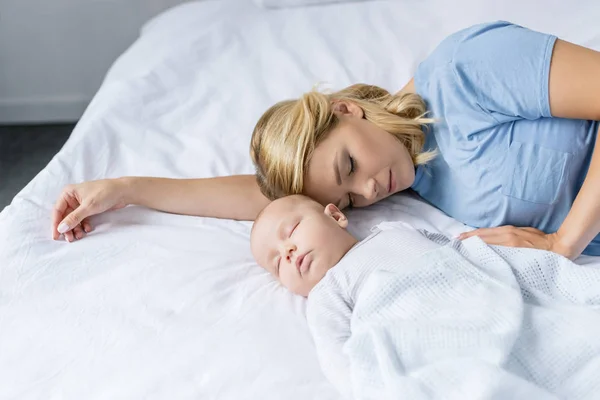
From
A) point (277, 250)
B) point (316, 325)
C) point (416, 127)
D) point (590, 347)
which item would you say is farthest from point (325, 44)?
point (590, 347)

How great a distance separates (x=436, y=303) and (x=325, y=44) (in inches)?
38.0

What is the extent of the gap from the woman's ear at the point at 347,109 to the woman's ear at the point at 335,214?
0.64ft

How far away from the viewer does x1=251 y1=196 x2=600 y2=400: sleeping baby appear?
0.78 m

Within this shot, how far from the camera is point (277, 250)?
1070 millimetres

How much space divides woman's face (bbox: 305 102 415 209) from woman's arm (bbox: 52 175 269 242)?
144 millimetres

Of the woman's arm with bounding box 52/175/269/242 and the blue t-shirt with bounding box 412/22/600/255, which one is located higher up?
the blue t-shirt with bounding box 412/22/600/255

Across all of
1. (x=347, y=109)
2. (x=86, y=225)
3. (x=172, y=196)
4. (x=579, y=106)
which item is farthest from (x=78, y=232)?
(x=579, y=106)

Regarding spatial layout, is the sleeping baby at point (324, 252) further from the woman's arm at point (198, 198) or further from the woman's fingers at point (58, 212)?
the woman's fingers at point (58, 212)

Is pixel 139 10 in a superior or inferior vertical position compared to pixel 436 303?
inferior

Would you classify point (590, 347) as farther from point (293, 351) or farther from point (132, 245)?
point (132, 245)

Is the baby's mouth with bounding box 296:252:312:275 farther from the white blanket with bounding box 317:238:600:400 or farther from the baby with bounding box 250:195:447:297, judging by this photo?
the white blanket with bounding box 317:238:600:400

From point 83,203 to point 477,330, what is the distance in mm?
744

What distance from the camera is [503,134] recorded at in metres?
1.16

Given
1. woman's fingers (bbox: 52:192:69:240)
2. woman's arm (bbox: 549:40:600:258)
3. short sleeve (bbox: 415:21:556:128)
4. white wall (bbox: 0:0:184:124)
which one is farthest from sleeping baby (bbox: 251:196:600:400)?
white wall (bbox: 0:0:184:124)
